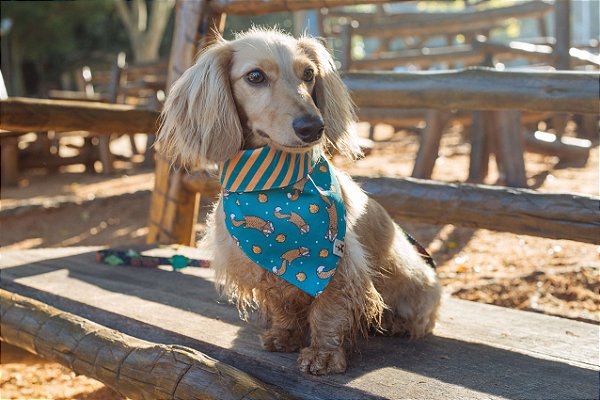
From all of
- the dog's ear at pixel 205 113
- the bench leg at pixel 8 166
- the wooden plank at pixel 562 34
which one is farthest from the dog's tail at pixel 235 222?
the bench leg at pixel 8 166

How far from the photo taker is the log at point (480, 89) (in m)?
3.60

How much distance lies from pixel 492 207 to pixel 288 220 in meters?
1.57

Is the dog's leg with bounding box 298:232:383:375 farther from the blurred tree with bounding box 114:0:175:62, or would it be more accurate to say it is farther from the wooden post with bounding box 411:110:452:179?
the blurred tree with bounding box 114:0:175:62

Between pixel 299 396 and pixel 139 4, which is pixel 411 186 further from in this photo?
pixel 139 4

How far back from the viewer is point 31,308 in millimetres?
3520

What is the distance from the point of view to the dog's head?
8.40 feet

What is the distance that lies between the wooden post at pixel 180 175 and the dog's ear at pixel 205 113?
5.70 feet

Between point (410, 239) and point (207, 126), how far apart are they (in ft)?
3.86

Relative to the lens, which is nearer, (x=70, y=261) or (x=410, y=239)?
(x=410, y=239)

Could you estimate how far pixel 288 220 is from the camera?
2625 millimetres

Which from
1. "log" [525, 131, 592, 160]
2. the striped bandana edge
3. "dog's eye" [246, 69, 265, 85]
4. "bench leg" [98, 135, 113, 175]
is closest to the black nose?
the striped bandana edge

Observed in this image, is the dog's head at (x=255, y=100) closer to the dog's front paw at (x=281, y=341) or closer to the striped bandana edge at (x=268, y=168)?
the striped bandana edge at (x=268, y=168)

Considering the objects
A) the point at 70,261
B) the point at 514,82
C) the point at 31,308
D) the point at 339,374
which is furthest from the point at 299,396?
the point at 70,261

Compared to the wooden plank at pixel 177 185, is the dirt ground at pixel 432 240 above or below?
below
